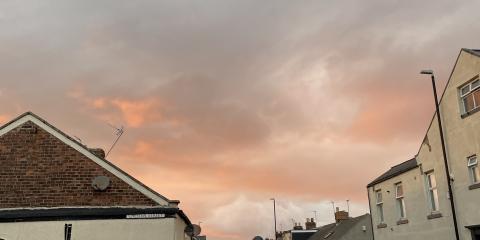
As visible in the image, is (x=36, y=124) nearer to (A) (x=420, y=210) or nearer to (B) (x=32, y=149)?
(B) (x=32, y=149)

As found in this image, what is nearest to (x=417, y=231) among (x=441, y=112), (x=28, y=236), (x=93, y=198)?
(x=441, y=112)

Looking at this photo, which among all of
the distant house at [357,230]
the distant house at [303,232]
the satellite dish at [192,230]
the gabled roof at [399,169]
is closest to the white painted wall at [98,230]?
the satellite dish at [192,230]

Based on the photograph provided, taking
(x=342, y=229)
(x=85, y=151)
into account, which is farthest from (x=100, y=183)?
(x=342, y=229)

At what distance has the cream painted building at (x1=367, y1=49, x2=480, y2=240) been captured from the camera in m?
19.4

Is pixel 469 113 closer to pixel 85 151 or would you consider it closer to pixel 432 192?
pixel 432 192

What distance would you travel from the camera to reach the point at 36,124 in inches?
693

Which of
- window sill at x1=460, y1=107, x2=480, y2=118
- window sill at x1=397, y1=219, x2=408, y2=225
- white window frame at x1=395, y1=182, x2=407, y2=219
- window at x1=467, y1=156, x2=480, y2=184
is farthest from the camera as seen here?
white window frame at x1=395, y1=182, x2=407, y2=219

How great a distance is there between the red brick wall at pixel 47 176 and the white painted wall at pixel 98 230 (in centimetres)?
73

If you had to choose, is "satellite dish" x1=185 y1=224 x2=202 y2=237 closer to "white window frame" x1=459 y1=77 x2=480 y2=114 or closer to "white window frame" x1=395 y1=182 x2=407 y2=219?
"white window frame" x1=395 y1=182 x2=407 y2=219

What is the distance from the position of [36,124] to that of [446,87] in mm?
17595

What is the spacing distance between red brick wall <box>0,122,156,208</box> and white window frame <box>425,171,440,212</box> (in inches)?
535

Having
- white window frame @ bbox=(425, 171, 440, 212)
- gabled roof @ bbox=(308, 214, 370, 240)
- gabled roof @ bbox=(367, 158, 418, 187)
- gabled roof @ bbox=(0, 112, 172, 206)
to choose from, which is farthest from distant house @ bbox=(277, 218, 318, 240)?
gabled roof @ bbox=(0, 112, 172, 206)

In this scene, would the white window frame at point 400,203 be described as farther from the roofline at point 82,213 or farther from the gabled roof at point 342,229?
the gabled roof at point 342,229

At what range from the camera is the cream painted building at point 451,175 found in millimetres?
19406
